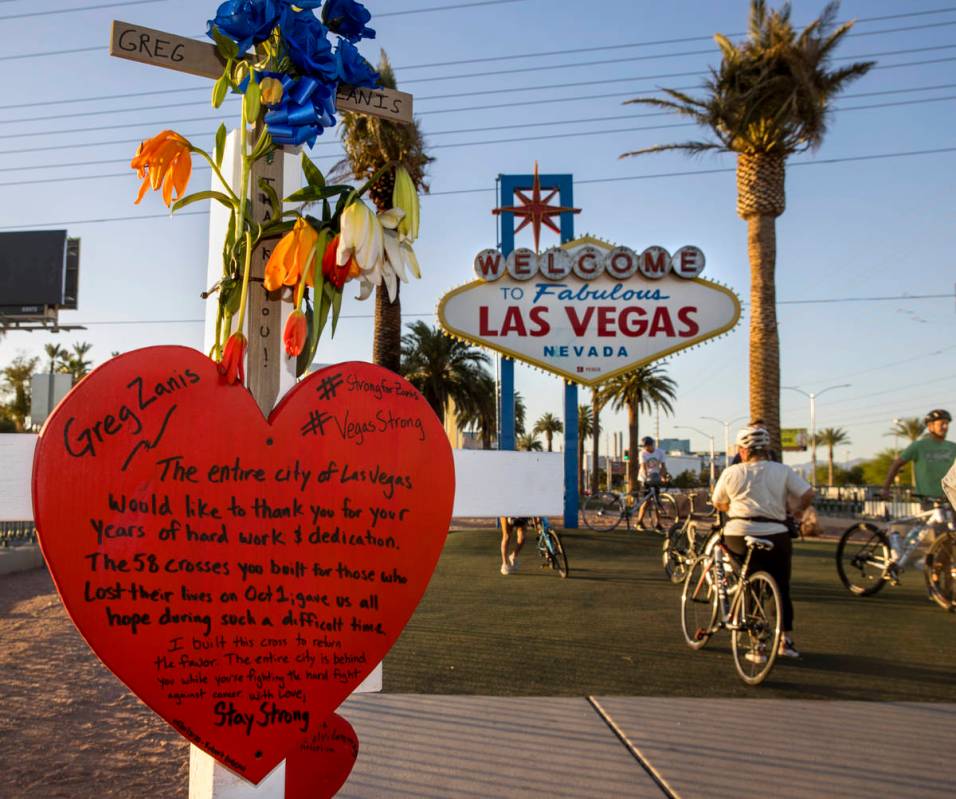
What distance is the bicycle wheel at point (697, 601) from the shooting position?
637cm

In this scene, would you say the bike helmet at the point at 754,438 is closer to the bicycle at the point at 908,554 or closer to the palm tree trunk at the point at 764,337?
the bicycle at the point at 908,554

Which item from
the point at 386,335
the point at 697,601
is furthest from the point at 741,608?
the point at 386,335

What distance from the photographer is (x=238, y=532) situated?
1579 millimetres

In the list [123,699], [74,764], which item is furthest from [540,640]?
[74,764]

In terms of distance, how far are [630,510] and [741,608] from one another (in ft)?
37.5

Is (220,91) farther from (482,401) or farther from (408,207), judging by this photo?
(482,401)

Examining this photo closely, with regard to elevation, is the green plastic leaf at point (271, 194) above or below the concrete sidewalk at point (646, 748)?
above

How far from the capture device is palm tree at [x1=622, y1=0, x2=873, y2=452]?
17.5 meters

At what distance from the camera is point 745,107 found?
1777 centimetres

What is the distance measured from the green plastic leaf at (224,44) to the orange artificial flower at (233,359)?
650 millimetres

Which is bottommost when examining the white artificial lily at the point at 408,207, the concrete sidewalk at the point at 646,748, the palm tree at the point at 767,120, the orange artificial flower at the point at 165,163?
the concrete sidewalk at the point at 646,748

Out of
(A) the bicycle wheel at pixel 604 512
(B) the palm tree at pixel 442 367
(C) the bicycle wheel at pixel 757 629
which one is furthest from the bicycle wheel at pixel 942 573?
(B) the palm tree at pixel 442 367

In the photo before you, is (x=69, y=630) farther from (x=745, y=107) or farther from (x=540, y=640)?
(x=745, y=107)

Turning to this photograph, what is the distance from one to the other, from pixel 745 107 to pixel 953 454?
11.2 metres
